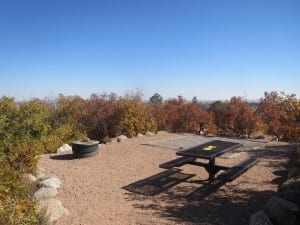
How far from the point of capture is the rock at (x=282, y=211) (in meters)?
3.93

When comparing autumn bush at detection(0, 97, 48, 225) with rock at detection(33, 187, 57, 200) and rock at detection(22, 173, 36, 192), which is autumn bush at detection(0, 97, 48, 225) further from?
rock at detection(33, 187, 57, 200)

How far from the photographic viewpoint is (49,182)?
20.2 ft

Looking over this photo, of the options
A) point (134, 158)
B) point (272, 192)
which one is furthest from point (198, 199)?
point (134, 158)

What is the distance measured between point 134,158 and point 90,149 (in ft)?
4.61

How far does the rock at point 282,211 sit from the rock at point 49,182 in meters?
4.21

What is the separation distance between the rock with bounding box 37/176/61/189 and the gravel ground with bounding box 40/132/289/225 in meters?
0.16

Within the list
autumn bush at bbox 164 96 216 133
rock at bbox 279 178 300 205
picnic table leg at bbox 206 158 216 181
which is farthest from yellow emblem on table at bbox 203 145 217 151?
autumn bush at bbox 164 96 216 133

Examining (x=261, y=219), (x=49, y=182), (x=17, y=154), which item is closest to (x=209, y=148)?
(x=261, y=219)

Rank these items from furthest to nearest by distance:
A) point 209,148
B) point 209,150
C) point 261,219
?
point 209,148
point 209,150
point 261,219

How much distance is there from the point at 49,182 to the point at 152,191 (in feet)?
7.17

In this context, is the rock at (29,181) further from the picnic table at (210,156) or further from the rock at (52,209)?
the picnic table at (210,156)

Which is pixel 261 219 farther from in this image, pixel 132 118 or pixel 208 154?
pixel 132 118

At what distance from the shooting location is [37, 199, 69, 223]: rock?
4.71 m

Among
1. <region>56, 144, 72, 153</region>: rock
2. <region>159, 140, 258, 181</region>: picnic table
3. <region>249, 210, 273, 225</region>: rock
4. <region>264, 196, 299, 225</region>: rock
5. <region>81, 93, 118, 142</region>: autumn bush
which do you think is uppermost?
<region>81, 93, 118, 142</region>: autumn bush
